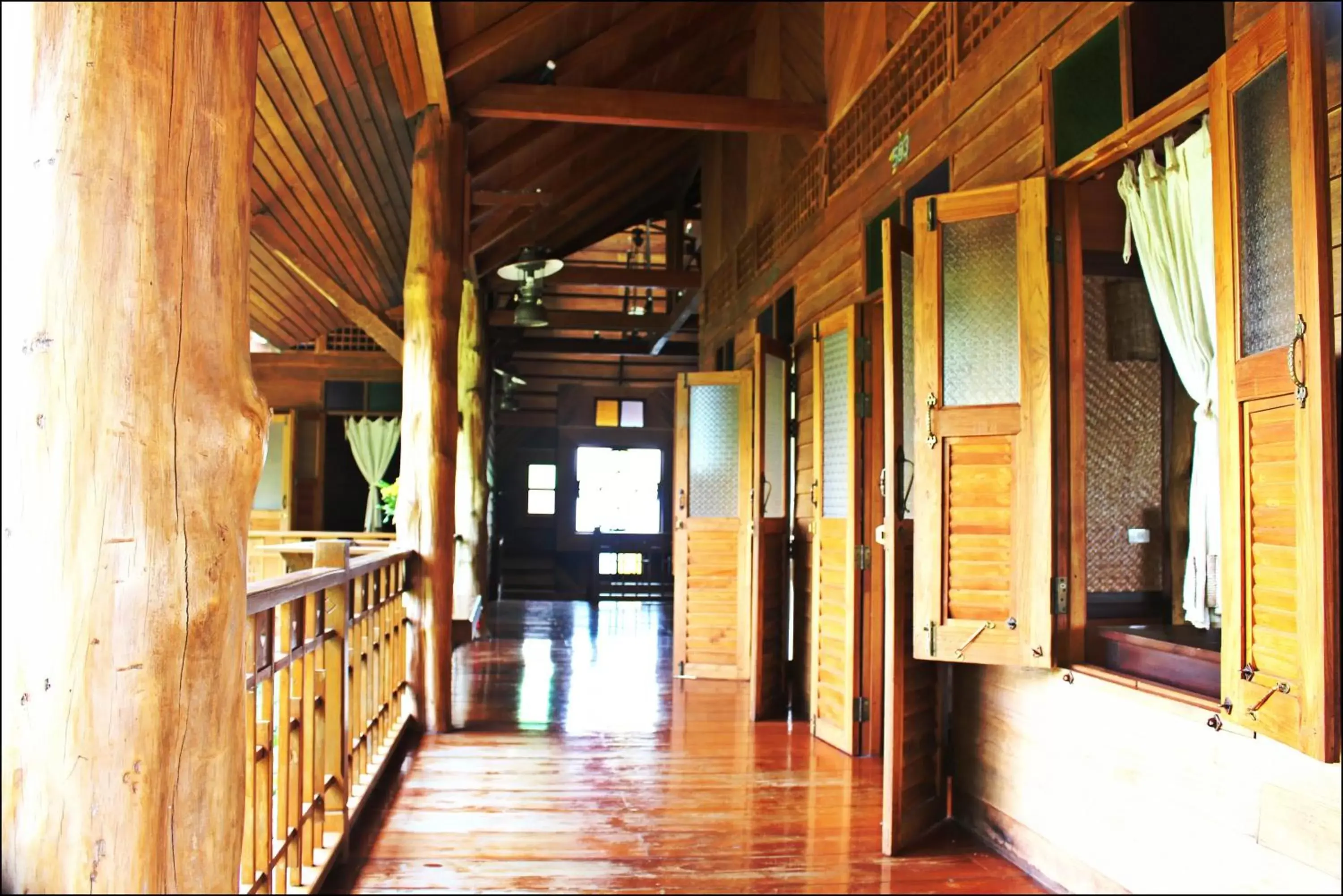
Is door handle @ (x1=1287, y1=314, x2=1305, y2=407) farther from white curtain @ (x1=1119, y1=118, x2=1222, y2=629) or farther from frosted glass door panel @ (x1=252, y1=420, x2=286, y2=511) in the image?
frosted glass door panel @ (x1=252, y1=420, x2=286, y2=511)

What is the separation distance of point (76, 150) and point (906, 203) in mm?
3597

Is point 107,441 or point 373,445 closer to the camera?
point 107,441

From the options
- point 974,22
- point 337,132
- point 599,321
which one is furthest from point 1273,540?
point 599,321

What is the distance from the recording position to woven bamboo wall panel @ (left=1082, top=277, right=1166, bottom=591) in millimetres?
3570

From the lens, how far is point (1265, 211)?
2.12 m

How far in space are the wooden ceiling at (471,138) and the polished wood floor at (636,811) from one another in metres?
2.99

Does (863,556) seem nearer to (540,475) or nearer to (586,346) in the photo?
(586,346)

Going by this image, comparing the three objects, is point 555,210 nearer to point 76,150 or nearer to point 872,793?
point 872,793

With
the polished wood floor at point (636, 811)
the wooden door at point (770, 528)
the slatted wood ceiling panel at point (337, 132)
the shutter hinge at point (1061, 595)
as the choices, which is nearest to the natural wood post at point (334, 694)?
the polished wood floor at point (636, 811)

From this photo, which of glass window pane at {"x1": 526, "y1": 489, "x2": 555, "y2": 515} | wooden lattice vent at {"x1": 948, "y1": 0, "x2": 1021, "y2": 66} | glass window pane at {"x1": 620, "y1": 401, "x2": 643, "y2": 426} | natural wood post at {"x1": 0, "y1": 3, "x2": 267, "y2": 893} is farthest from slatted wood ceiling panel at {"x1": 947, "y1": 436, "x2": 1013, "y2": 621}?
glass window pane at {"x1": 526, "y1": 489, "x2": 555, "y2": 515}

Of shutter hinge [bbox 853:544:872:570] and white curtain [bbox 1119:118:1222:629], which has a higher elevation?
white curtain [bbox 1119:118:1222:629]

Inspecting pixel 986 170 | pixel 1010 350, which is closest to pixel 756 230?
pixel 986 170

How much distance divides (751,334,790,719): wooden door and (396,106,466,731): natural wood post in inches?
66.5

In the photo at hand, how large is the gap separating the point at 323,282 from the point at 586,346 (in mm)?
5834
